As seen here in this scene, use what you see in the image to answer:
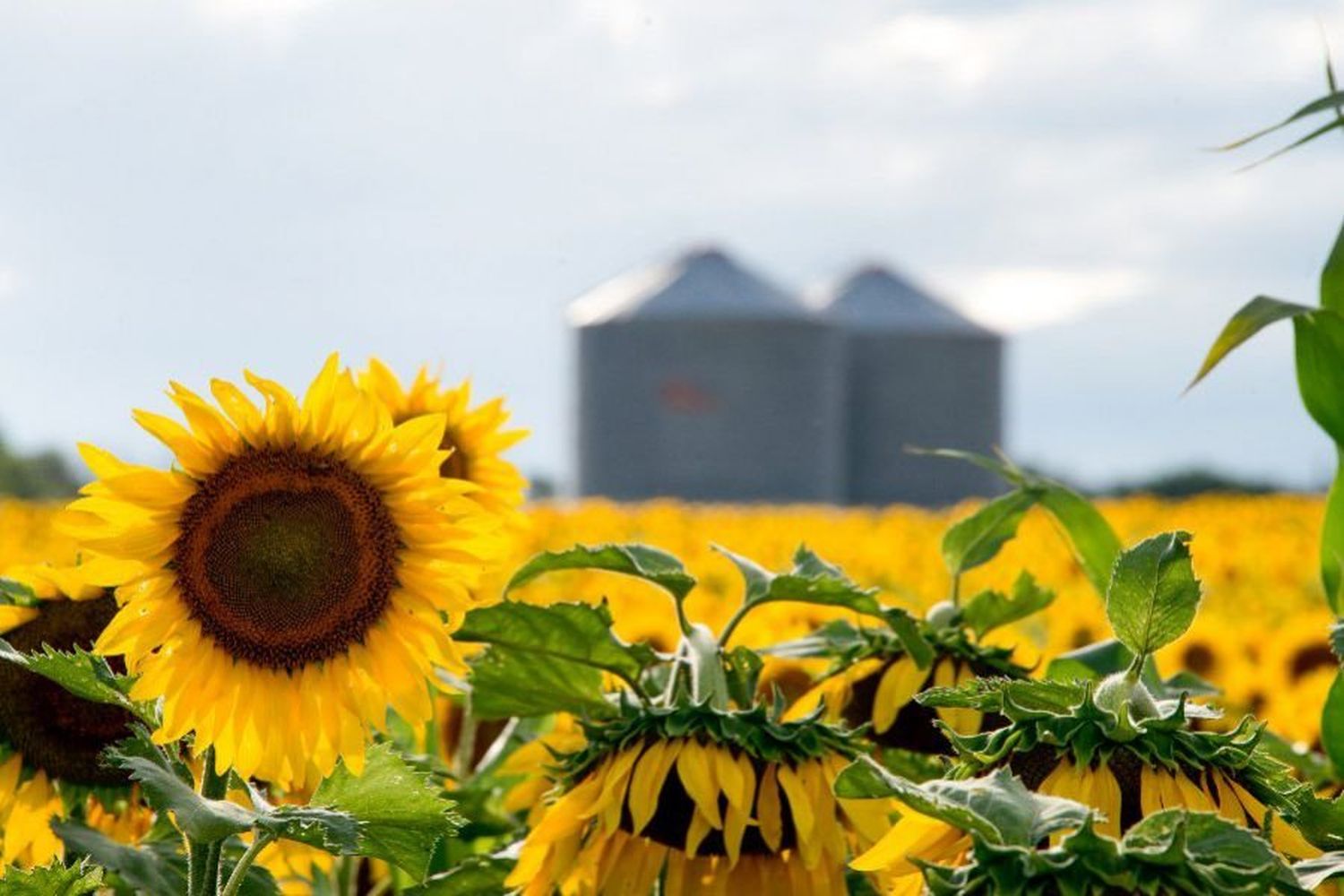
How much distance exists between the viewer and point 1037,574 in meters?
5.60

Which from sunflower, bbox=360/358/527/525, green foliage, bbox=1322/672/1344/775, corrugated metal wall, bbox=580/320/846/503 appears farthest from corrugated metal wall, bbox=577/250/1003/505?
green foliage, bbox=1322/672/1344/775

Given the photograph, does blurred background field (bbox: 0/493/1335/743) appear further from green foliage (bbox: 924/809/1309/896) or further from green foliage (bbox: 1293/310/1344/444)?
green foliage (bbox: 924/809/1309/896)

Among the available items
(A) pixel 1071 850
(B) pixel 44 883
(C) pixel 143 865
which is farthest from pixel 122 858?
(A) pixel 1071 850

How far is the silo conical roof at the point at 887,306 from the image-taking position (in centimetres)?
2483

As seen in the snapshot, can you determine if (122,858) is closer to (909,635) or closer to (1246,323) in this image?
(909,635)

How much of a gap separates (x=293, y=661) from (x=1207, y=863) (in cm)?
55

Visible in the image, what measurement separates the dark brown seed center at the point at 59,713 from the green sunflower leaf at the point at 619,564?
26 centimetres

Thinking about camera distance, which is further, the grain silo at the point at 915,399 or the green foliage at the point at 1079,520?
the grain silo at the point at 915,399

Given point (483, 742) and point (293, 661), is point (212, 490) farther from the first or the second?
point (483, 742)

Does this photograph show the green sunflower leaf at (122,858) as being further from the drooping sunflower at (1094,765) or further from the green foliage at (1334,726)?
the green foliage at (1334,726)

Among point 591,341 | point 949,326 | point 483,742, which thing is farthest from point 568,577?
point 949,326

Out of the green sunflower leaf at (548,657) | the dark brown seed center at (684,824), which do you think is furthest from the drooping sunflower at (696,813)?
the green sunflower leaf at (548,657)

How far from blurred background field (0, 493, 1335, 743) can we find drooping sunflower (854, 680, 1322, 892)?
313 millimetres

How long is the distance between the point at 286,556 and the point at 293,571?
0.01m
